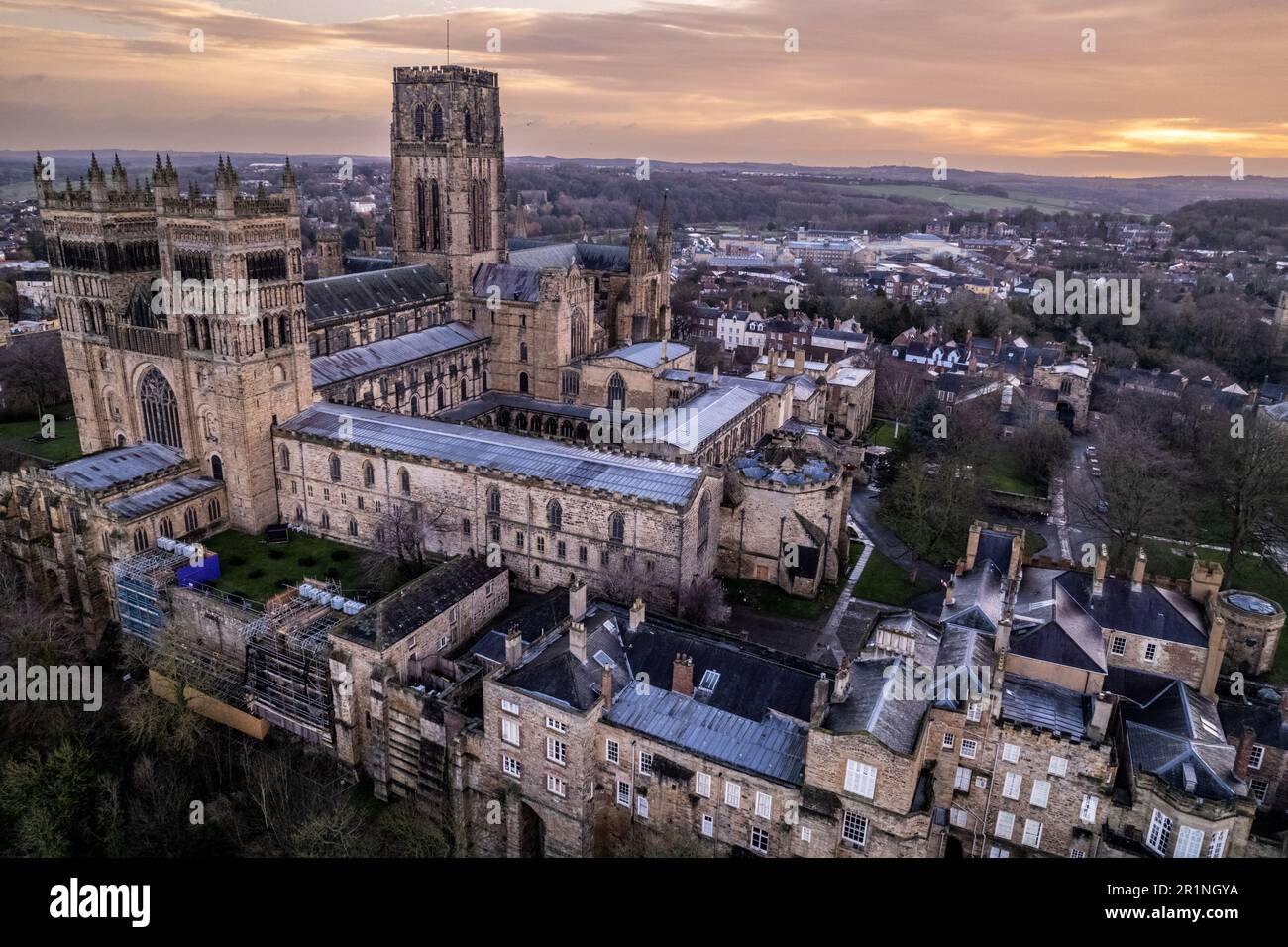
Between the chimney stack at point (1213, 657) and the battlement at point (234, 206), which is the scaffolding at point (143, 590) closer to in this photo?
the battlement at point (234, 206)

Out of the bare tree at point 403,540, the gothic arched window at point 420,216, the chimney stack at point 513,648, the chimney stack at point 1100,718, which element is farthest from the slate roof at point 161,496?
the chimney stack at point 1100,718

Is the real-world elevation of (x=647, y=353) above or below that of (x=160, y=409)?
above

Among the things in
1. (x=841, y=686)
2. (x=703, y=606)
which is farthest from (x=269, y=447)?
(x=841, y=686)

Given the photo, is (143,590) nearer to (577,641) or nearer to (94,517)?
(94,517)

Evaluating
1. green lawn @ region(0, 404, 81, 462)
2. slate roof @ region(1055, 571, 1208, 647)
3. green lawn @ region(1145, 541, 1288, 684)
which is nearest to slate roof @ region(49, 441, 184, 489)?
green lawn @ region(0, 404, 81, 462)

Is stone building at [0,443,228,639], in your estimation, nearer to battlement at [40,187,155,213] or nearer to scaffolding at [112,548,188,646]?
scaffolding at [112,548,188,646]
